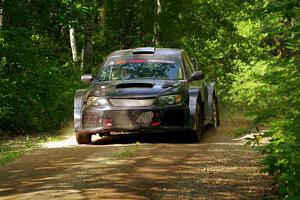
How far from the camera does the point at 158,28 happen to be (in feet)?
99.2

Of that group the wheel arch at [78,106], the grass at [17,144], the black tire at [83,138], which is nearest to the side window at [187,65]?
the wheel arch at [78,106]

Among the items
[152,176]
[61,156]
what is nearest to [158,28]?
[61,156]

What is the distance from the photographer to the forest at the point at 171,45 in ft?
20.8

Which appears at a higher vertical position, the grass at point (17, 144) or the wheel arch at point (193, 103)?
the wheel arch at point (193, 103)

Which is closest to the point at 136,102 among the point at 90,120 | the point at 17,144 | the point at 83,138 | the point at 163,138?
the point at 90,120

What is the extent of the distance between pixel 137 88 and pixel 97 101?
78 cm

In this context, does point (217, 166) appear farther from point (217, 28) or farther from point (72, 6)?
point (217, 28)

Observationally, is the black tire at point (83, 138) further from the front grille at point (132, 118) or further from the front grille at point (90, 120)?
the front grille at point (132, 118)

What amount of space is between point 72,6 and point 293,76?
1013cm

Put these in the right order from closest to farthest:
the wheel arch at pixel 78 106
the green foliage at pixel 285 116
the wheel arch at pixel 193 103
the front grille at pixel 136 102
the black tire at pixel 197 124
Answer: the green foliage at pixel 285 116, the front grille at pixel 136 102, the wheel arch at pixel 193 103, the black tire at pixel 197 124, the wheel arch at pixel 78 106

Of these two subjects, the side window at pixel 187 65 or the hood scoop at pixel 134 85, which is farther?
the side window at pixel 187 65

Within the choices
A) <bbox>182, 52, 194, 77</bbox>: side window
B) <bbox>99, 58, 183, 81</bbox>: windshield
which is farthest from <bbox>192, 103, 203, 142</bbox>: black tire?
<bbox>182, 52, 194, 77</bbox>: side window

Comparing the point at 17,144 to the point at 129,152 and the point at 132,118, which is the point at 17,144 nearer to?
the point at 132,118

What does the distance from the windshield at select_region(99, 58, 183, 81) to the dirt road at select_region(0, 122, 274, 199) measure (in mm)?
1570
